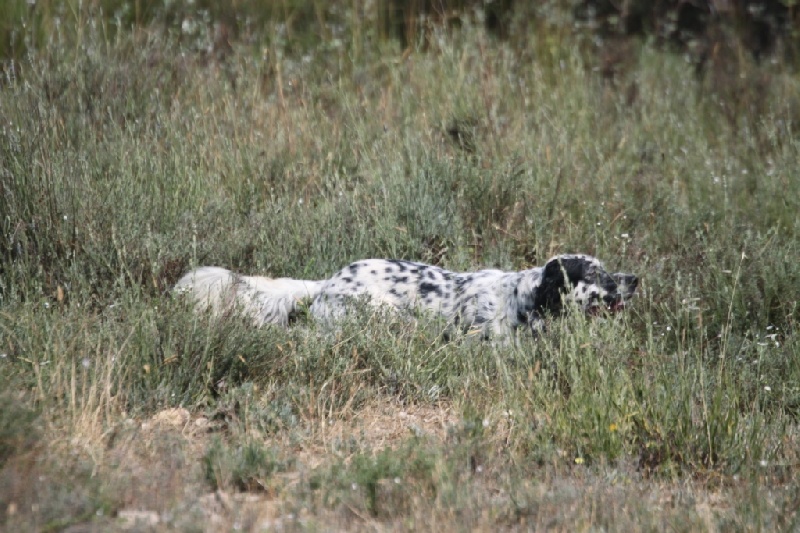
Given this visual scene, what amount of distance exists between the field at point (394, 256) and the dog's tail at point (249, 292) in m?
0.12

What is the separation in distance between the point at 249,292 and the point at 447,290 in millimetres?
1142

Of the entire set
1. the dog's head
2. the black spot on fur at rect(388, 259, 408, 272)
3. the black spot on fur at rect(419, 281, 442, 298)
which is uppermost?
the dog's head

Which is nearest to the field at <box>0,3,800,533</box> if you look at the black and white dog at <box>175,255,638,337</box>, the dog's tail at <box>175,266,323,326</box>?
the dog's tail at <box>175,266,323,326</box>

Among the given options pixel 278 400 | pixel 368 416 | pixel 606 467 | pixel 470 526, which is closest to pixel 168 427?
pixel 278 400

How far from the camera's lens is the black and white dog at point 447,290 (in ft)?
17.4

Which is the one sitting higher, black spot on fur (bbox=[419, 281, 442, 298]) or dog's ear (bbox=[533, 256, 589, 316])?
dog's ear (bbox=[533, 256, 589, 316])

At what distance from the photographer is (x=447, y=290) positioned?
221 inches

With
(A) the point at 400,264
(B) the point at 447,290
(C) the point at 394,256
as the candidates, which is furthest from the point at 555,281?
(C) the point at 394,256

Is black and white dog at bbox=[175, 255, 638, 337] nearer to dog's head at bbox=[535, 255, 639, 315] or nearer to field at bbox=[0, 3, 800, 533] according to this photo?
dog's head at bbox=[535, 255, 639, 315]

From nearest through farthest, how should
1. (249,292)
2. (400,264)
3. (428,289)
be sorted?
(249,292) → (428,289) → (400,264)

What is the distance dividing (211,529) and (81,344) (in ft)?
5.20

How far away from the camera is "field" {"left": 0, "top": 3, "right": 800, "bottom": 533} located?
3.49 m

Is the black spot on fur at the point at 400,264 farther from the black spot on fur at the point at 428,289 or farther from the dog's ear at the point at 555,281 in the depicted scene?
the dog's ear at the point at 555,281

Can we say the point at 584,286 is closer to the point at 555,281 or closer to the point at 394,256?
the point at 555,281
